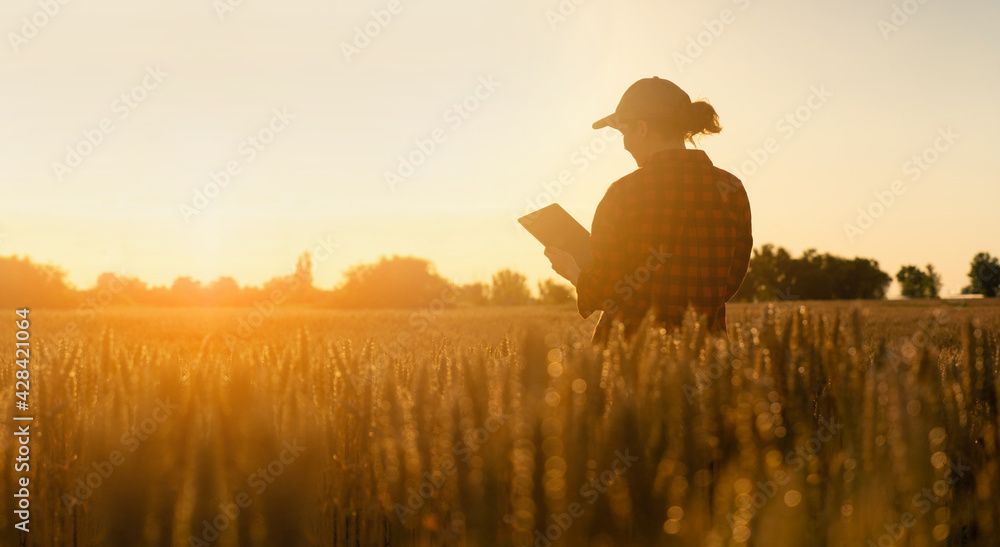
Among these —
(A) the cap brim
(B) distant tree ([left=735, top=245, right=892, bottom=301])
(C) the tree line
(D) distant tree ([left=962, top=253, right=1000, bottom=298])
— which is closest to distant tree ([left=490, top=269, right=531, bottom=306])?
(C) the tree line

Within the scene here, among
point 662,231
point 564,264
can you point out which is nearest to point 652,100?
point 662,231

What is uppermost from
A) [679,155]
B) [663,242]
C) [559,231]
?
[679,155]

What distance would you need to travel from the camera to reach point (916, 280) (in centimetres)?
12425

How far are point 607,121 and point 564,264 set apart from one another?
1353 mm

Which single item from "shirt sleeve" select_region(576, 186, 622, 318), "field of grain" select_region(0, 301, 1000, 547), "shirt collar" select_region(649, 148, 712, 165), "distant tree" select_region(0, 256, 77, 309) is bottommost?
"field of grain" select_region(0, 301, 1000, 547)

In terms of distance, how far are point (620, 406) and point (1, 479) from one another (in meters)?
1.59

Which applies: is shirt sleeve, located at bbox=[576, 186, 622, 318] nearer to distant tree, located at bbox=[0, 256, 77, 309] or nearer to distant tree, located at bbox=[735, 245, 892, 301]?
distant tree, located at bbox=[0, 256, 77, 309]

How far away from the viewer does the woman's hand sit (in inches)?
217

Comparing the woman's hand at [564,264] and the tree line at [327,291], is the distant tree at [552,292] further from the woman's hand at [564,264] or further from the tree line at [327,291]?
the woman's hand at [564,264]

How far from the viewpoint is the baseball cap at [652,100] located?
18.5 feet

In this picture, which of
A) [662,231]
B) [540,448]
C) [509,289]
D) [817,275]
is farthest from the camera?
[817,275]

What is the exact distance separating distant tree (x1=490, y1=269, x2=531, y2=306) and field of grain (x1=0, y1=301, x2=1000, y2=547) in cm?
5222

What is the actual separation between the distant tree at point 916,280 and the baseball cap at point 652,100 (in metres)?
131

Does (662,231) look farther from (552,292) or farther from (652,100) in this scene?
(552,292)
